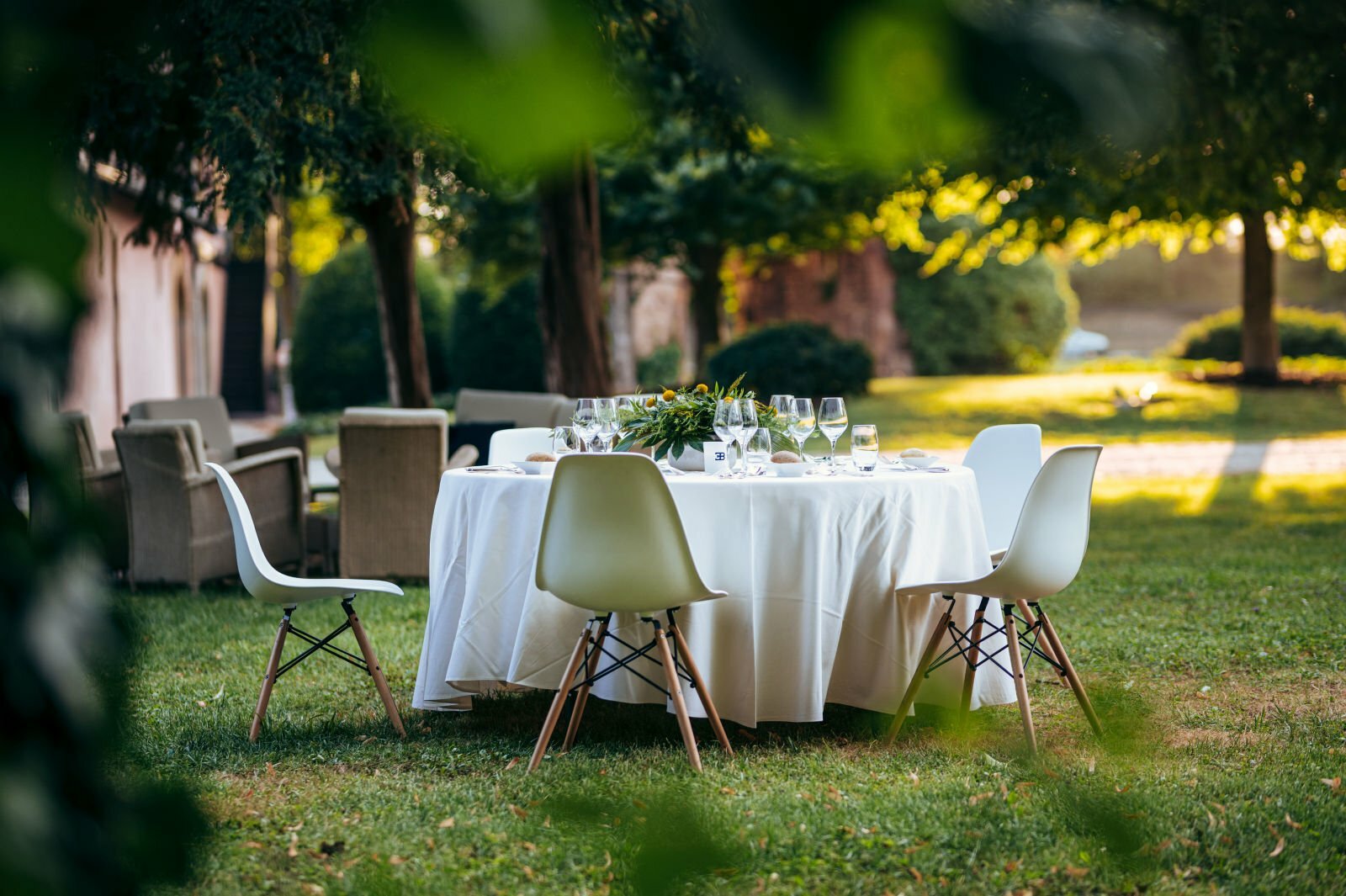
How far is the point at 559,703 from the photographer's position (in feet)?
14.3

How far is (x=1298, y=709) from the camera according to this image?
5160 millimetres

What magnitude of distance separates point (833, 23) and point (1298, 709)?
5332 millimetres

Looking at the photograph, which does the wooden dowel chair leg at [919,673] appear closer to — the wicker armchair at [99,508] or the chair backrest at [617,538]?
the chair backrest at [617,538]

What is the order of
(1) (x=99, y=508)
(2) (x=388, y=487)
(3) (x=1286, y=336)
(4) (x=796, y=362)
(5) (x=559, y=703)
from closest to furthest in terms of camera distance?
(1) (x=99, y=508) < (5) (x=559, y=703) < (2) (x=388, y=487) < (4) (x=796, y=362) < (3) (x=1286, y=336)

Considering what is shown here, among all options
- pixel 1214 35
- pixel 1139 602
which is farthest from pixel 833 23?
pixel 1139 602

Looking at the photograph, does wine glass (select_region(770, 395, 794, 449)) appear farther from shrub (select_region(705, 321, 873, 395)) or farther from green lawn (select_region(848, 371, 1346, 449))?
shrub (select_region(705, 321, 873, 395))

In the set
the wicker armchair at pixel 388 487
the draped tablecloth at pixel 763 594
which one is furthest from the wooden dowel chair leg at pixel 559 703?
the wicker armchair at pixel 388 487

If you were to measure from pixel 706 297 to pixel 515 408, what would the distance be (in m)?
12.6

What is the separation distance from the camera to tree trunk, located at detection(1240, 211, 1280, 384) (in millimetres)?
20828

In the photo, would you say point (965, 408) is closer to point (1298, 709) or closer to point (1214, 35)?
point (1298, 709)

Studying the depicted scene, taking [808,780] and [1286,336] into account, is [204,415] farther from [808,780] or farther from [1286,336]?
[1286,336]

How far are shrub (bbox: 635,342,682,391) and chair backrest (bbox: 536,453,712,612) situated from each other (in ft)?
61.6

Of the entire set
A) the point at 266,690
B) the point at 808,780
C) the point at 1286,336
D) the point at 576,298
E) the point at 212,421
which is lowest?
the point at 808,780

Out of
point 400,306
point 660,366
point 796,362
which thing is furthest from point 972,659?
point 660,366
